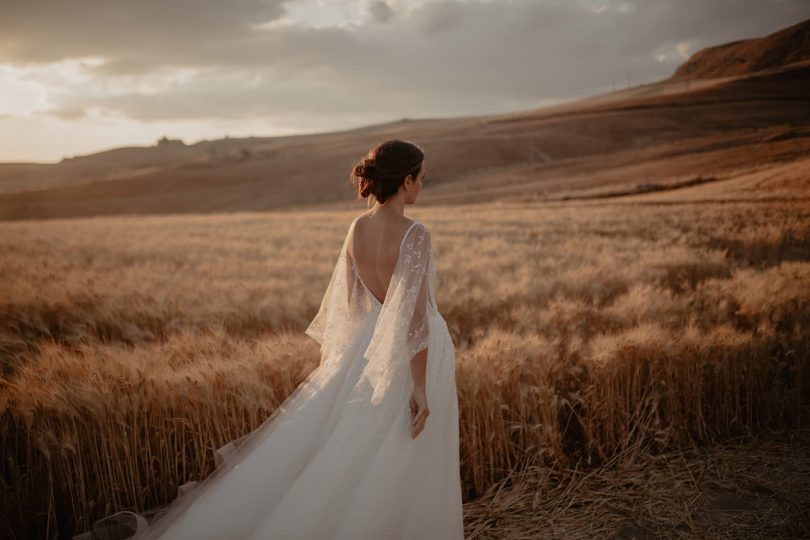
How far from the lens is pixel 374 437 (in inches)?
84.5

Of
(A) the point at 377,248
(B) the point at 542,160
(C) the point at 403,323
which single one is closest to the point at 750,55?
(B) the point at 542,160

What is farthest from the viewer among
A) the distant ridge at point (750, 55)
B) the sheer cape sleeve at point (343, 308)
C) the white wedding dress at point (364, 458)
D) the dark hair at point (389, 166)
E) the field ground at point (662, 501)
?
the distant ridge at point (750, 55)

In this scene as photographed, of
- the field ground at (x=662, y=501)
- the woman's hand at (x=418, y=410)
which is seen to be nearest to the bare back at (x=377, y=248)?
the woman's hand at (x=418, y=410)

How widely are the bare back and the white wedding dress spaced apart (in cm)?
5

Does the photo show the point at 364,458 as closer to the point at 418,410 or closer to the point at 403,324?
the point at 418,410

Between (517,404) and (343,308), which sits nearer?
(343,308)

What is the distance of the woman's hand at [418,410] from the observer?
83.4 inches

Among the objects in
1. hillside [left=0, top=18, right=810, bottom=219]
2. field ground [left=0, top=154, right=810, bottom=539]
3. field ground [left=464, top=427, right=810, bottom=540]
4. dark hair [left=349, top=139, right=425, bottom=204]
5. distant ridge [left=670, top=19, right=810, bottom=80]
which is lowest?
field ground [left=464, top=427, right=810, bottom=540]

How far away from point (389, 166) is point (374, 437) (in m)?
1.30

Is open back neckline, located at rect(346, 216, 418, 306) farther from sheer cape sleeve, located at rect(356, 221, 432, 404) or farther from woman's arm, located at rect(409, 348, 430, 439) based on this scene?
woman's arm, located at rect(409, 348, 430, 439)

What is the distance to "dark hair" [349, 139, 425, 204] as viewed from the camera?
218 centimetres

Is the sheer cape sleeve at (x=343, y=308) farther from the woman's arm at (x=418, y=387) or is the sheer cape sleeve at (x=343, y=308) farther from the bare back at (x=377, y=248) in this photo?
the woman's arm at (x=418, y=387)

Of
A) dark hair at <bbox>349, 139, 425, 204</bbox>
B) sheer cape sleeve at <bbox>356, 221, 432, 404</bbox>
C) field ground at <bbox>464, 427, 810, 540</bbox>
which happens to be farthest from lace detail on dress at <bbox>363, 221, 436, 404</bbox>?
field ground at <bbox>464, 427, 810, 540</bbox>

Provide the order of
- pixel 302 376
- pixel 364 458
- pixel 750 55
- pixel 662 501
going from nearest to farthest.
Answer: pixel 364 458 < pixel 662 501 < pixel 302 376 < pixel 750 55
